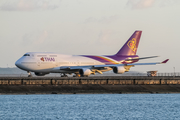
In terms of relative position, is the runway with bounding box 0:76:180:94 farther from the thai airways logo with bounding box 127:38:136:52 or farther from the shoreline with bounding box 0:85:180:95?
the thai airways logo with bounding box 127:38:136:52

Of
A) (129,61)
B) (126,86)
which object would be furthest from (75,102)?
(129,61)

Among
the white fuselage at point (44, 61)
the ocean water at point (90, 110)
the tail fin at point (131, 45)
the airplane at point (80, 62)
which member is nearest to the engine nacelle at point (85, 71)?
the airplane at point (80, 62)

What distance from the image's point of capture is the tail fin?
111m

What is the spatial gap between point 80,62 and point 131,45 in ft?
51.2

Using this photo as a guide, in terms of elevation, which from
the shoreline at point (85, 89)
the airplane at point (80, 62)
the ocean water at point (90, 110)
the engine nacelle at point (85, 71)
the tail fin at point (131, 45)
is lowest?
the ocean water at point (90, 110)

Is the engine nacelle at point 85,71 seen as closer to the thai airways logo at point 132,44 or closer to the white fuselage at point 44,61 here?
the white fuselage at point 44,61

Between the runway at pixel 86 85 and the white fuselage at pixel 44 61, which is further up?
the white fuselage at pixel 44 61

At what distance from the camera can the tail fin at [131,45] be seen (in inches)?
4365

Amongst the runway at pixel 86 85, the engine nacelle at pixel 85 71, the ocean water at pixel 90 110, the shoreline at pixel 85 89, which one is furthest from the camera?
the engine nacelle at pixel 85 71

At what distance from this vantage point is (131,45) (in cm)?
11212

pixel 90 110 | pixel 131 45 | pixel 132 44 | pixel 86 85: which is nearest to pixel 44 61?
pixel 86 85

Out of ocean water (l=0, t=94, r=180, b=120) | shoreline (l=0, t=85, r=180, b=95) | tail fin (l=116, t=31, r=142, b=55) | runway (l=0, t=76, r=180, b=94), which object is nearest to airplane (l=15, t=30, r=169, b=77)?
tail fin (l=116, t=31, r=142, b=55)

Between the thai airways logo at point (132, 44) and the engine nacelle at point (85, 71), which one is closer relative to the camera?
the engine nacelle at point (85, 71)

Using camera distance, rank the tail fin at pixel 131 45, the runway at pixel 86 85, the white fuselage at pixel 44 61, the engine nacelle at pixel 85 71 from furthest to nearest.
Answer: the tail fin at pixel 131 45
the engine nacelle at pixel 85 71
the white fuselage at pixel 44 61
the runway at pixel 86 85
